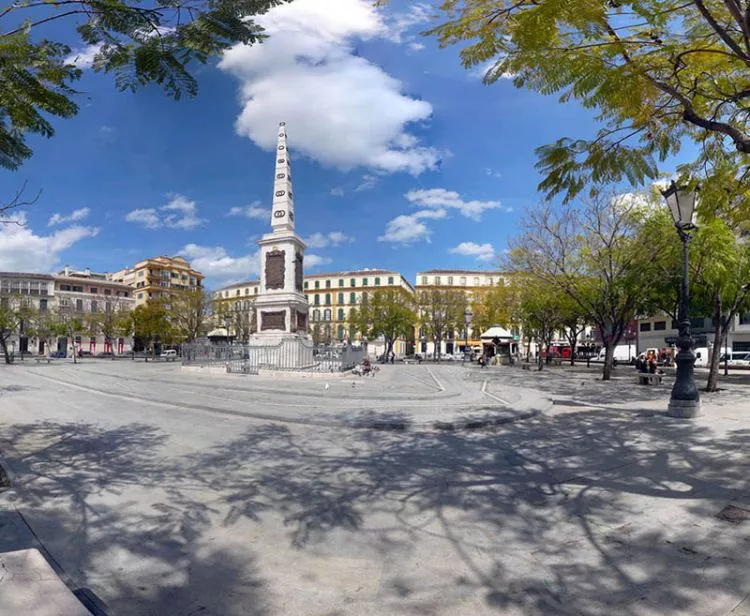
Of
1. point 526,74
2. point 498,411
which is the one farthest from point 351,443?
point 526,74

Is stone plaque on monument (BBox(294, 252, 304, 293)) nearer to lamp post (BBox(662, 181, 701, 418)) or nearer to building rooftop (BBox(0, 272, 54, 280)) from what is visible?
lamp post (BBox(662, 181, 701, 418))

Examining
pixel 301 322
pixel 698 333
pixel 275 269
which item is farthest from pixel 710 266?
pixel 698 333

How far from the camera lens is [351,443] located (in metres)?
7.71

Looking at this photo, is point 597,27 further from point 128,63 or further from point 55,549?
point 55,549

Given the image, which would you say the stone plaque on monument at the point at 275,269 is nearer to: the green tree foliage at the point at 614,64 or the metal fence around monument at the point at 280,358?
the metal fence around monument at the point at 280,358

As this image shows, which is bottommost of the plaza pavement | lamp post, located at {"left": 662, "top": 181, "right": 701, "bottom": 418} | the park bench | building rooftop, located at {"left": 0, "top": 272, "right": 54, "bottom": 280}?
the park bench

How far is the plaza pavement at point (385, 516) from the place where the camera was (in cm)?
310

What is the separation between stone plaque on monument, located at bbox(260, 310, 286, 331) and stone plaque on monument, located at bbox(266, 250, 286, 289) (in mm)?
1494

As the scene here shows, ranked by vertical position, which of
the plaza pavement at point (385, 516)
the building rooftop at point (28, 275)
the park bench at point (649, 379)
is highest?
the building rooftop at point (28, 275)

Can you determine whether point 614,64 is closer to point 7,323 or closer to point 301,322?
point 301,322

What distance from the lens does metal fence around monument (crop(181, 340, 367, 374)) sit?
73.3ft

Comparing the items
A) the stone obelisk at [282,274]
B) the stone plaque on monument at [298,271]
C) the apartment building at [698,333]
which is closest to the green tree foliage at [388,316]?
the apartment building at [698,333]

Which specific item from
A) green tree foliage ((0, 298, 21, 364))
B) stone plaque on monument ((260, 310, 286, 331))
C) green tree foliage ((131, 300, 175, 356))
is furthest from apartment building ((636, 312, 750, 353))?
green tree foliage ((0, 298, 21, 364))

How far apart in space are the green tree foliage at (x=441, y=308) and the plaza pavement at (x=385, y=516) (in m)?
46.4
